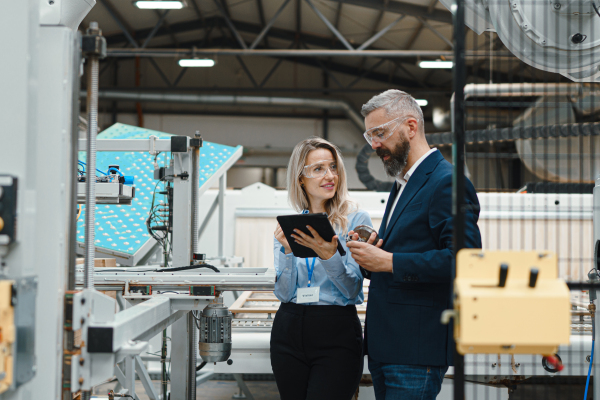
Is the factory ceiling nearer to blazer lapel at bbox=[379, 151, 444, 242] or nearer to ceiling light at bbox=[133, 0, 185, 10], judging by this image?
ceiling light at bbox=[133, 0, 185, 10]

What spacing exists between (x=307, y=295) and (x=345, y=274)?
0.15 metres

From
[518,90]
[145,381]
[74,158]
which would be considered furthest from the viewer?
[145,381]

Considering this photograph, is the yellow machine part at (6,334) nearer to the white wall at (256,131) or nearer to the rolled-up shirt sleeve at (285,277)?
the rolled-up shirt sleeve at (285,277)

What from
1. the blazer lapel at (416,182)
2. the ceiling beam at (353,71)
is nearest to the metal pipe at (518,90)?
the blazer lapel at (416,182)

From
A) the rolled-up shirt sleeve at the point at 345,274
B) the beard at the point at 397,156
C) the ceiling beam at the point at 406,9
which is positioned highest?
the ceiling beam at the point at 406,9

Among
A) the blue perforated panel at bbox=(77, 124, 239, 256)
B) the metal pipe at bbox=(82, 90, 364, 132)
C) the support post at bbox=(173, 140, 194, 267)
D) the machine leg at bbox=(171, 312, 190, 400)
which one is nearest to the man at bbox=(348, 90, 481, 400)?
the machine leg at bbox=(171, 312, 190, 400)

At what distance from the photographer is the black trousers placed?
1.75 m

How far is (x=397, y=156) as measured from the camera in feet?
5.50

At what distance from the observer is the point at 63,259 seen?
4.09ft

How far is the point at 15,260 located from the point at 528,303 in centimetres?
109

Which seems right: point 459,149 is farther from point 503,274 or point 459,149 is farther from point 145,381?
point 145,381

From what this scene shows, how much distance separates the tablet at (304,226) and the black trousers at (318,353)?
0.79 ft

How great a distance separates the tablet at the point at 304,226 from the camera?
5.21 ft

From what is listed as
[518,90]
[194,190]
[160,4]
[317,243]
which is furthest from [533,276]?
[160,4]
